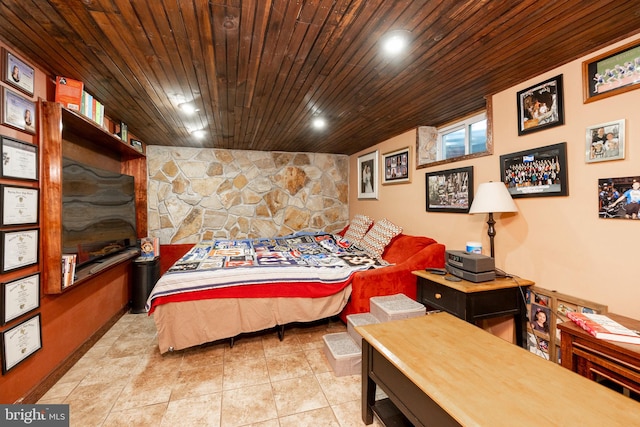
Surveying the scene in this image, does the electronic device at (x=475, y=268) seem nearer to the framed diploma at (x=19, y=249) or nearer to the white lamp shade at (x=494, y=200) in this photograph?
the white lamp shade at (x=494, y=200)

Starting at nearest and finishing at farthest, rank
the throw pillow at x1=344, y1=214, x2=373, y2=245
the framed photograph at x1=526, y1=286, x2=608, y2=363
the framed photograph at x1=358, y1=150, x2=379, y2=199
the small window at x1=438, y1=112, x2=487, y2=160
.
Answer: the framed photograph at x1=526, y1=286, x2=608, y2=363 < the small window at x1=438, y1=112, x2=487, y2=160 < the throw pillow at x1=344, y1=214, x2=373, y2=245 < the framed photograph at x1=358, y1=150, x2=379, y2=199

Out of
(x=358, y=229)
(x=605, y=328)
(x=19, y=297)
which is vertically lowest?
(x=605, y=328)

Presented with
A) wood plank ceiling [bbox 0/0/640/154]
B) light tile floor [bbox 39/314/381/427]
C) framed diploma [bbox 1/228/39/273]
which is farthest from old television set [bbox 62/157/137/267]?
light tile floor [bbox 39/314/381/427]

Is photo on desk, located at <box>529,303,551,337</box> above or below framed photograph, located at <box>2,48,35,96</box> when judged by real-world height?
below

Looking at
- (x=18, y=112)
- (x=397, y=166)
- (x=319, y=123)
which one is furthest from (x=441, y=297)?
(x=18, y=112)

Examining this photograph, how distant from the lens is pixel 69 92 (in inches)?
78.7

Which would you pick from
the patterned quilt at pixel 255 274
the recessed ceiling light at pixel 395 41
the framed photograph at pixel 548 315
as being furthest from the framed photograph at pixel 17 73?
the framed photograph at pixel 548 315

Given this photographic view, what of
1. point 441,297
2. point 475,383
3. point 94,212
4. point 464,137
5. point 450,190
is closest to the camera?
point 475,383

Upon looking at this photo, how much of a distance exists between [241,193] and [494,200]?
3755 millimetres

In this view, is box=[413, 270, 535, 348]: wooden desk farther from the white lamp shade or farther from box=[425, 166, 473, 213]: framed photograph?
box=[425, 166, 473, 213]: framed photograph

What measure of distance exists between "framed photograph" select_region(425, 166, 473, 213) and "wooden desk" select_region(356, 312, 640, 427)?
1495 mm

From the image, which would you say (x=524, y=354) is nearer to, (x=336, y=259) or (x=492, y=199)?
(x=492, y=199)

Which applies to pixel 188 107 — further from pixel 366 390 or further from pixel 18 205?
pixel 366 390

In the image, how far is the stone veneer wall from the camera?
168 inches
